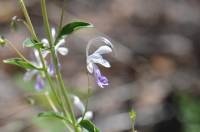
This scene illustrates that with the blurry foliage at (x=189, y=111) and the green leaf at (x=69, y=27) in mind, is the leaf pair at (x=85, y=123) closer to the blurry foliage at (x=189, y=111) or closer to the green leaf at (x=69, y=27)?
the green leaf at (x=69, y=27)

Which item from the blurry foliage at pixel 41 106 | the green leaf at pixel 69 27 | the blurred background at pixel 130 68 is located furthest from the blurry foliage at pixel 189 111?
the green leaf at pixel 69 27

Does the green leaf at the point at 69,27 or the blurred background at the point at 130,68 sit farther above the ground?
the green leaf at the point at 69,27

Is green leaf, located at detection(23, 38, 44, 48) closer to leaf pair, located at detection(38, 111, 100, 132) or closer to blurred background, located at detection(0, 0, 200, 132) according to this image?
leaf pair, located at detection(38, 111, 100, 132)

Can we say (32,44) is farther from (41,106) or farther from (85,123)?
(41,106)

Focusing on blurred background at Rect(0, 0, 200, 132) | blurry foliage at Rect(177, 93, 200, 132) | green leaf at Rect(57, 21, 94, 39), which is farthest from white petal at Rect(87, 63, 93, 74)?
blurry foliage at Rect(177, 93, 200, 132)

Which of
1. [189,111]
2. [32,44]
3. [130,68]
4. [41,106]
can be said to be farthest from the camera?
[130,68]

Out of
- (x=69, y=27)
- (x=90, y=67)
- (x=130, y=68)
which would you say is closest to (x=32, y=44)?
(x=69, y=27)

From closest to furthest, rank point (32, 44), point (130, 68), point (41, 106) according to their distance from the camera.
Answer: point (32, 44) → point (41, 106) → point (130, 68)

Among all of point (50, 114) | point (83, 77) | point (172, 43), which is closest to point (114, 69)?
point (83, 77)
